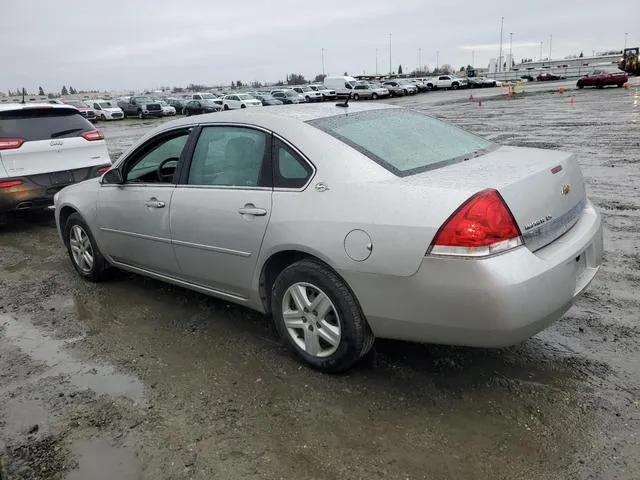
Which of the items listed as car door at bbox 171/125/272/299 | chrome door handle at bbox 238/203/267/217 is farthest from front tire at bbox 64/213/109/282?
chrome door handle at bbox 238/203/267/217

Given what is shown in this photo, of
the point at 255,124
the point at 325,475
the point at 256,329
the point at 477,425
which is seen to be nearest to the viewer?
the point at 325,475

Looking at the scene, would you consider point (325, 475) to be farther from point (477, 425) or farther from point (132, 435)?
point (132, 435)

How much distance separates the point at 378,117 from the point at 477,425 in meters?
2.15

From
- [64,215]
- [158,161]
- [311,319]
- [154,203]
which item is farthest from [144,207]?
[311,319]

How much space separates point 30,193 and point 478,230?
21.5 ft

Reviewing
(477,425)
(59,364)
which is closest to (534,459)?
(477,425)

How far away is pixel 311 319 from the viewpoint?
3.26 m

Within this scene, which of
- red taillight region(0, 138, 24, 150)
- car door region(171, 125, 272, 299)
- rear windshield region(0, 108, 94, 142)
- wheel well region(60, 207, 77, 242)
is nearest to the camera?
car door region(171, 125, 272, 299)

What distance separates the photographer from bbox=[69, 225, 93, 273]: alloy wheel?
16.9 ft

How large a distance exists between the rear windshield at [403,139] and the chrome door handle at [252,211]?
0.65 meters

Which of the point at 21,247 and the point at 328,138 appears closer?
the point at 328,138

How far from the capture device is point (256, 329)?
405cm

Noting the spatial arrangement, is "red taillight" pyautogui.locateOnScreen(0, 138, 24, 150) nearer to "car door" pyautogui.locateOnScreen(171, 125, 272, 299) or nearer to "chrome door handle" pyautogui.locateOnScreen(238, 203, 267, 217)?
"car door" pyautogui.locateOnScreen(171, 125, 272, 299)

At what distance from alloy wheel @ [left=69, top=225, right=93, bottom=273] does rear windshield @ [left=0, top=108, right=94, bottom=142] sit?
272 cm
